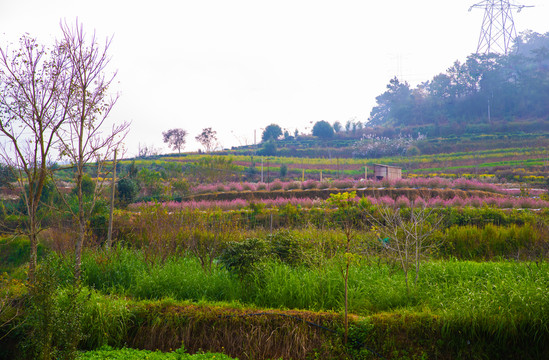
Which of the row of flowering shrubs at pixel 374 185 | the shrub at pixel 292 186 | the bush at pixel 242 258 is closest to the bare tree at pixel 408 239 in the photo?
the bush at pixel 242 258

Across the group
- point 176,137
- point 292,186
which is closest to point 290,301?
point 292,186

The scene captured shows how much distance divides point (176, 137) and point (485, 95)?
44536 mm

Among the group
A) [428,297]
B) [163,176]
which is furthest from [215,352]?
[163,176]

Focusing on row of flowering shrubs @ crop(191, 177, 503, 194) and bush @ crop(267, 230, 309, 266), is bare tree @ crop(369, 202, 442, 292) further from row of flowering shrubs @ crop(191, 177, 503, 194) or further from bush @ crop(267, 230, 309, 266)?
row of flowering shrubs @ crop(191, 177, 503, 194)

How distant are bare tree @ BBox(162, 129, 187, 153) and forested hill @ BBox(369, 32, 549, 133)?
32284 mm

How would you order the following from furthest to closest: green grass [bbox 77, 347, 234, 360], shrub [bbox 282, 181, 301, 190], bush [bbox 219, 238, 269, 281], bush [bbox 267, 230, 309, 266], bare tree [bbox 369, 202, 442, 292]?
shrub [bbox 282, 181, 301, 190] < bush [bbox 267, 230, 309, 266] < bush [bbox 219, 238, 269, 281] < bare tree [bbox 369, 202, 442, 292] < green grass [bbox 77, 347, 234, 360]

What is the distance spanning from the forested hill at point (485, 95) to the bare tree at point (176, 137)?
106 ft

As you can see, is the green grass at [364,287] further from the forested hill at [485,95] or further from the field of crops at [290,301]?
the forested hill at [485,95]

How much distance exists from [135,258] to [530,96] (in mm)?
61359

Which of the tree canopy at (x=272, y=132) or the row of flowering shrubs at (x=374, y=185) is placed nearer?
the row of flowering shrubs at (x=374, y=185)

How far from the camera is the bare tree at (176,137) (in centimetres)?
4791

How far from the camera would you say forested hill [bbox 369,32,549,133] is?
52.4 metres

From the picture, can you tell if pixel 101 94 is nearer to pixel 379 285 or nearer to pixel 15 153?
pixel 15 153

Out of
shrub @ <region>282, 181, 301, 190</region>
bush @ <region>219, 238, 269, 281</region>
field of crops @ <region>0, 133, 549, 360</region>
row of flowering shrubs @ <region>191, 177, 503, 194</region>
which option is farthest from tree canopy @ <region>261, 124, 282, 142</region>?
bush @ <region>219, 238, 269, 281</region>
